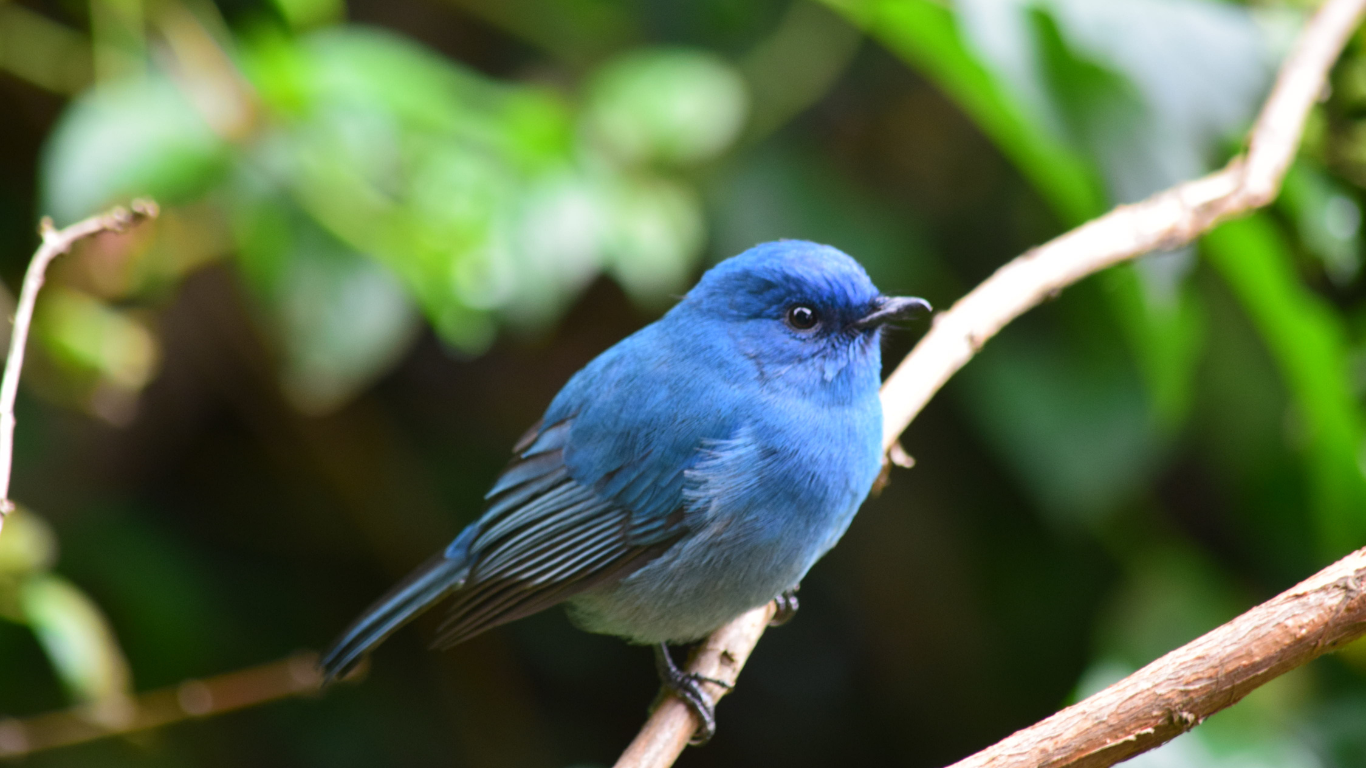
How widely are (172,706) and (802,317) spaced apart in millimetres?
2295

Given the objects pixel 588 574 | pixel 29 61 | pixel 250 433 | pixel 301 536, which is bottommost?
pixel 588 574

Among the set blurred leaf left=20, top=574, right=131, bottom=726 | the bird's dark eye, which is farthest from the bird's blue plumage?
blurred leaf left=20, top=574, right=131, bottom=726

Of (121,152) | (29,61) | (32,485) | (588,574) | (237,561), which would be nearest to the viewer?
(588,574)

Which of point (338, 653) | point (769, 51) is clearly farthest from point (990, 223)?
point (338, 653)

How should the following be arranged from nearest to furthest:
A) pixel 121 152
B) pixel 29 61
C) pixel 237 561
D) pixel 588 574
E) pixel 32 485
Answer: pixel 588 574 → pixel 121 152 → pixel 29 61 → pixel 32 485 → pixel 237 561

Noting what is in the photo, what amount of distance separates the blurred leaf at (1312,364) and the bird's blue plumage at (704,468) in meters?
1.08

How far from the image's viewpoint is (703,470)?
268 centimetres

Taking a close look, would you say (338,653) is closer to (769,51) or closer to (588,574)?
(588,574)

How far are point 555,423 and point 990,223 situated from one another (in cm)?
192

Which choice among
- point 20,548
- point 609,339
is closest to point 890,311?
point 609,339

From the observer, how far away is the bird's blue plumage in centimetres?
263

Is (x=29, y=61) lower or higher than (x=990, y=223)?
higher

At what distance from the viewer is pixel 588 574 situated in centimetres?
278

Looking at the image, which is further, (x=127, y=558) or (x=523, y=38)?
(x=523, y=38)
